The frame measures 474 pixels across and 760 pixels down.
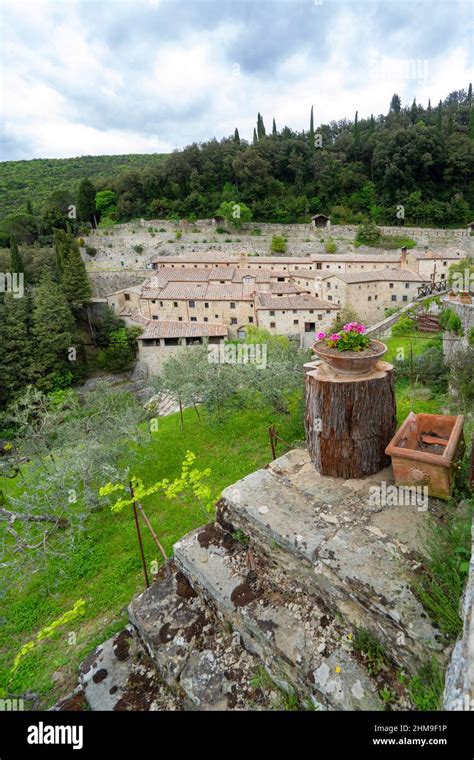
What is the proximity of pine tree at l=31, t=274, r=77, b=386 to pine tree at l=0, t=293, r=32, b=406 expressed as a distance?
0.60m

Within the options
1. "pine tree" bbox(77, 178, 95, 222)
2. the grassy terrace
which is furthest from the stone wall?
"pine tree" bbox(77, 178, 95, 222)

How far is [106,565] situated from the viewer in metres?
6.77

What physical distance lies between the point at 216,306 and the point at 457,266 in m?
18.8

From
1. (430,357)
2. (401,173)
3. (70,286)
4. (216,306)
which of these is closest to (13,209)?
(70,286)

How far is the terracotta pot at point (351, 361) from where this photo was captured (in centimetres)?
422

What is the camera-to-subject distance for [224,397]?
11758 mm

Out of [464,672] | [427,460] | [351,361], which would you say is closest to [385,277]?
[351,361]

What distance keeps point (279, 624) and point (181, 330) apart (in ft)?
→ 88.2

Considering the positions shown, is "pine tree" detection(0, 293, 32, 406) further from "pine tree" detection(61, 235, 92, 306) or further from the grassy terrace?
the grassy terrace

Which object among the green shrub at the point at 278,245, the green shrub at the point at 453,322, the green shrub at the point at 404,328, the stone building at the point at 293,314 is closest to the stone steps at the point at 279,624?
the green shrub at the point at 453,322

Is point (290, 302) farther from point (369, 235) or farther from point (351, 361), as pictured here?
point (351, 361)

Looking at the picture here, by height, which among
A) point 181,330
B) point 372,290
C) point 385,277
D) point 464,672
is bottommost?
point 464,672

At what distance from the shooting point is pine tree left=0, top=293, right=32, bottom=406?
24.2m

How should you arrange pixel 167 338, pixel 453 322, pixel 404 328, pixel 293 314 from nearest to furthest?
1. pixel 453 322
2. pixel 404 328
3. pixel 167 338
4. pixel 293 314
